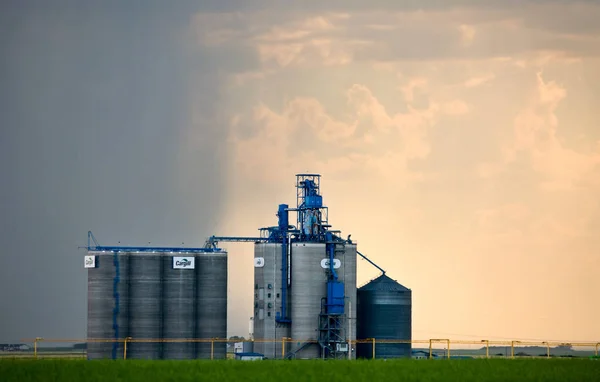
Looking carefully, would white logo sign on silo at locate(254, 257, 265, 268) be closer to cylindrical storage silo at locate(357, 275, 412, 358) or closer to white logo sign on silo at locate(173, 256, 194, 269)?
white logo sign on silo at locate(173, 256, 194, 269)

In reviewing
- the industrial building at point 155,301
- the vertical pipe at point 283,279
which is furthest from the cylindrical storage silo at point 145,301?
the vertical pipe at point 283,279

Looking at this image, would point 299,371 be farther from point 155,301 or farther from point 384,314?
point 384,314

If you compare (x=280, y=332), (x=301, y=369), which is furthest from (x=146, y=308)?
(x=301, y=369)

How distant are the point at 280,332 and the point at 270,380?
6287cm

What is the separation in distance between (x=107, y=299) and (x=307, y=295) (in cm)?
2176

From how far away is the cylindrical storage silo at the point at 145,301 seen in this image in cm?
13900

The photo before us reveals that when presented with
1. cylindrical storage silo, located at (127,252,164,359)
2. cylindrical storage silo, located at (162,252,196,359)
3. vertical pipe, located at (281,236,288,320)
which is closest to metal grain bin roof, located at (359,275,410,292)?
vertical pipe, located at (281,236,288,320)

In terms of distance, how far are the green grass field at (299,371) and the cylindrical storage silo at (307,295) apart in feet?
136

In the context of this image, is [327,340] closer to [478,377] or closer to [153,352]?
[153,352]

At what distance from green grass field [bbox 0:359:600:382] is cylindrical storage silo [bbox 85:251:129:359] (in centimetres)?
3962

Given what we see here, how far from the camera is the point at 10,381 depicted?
81.4 m

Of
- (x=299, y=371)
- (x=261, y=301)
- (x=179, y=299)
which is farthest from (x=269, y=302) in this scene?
(x=299, y=371)

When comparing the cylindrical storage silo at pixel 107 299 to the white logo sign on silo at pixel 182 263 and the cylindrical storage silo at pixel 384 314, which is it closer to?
the white logo sign on silo at pixel 182 263

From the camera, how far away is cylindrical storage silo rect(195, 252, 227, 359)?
467ft
